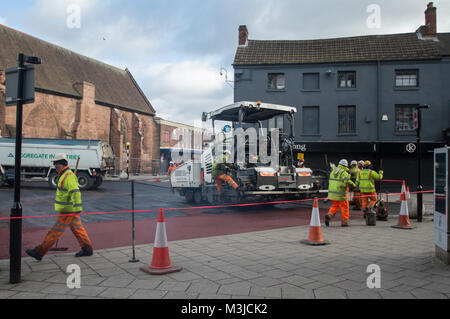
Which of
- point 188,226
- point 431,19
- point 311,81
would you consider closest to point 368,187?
point 188,226

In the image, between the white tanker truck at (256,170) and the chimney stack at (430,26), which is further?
the chimney stack at (430,26)

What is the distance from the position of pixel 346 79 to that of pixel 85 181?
57.7 feet

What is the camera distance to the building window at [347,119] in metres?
23.8

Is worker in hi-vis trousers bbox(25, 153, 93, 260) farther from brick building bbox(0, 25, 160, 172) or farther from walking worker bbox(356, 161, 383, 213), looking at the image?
brick building bbox(0, 25, 160, 172)

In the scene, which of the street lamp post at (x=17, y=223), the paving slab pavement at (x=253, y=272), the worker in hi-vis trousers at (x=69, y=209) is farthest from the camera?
the worker in hi-vis trousers at (x=69, y=209)

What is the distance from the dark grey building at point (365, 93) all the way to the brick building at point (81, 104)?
18.3 meters

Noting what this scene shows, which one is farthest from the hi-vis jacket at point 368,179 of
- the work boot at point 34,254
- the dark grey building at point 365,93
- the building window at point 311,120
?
the building window at point 311,120

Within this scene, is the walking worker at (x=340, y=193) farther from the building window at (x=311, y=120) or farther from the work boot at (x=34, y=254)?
the building window at (x=311, y=120)

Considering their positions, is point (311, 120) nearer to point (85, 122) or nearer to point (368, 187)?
point (368, 187)

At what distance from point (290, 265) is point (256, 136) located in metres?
6.29

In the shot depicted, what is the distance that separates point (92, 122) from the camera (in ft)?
121
